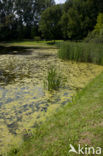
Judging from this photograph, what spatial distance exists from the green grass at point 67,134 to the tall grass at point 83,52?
245 inches

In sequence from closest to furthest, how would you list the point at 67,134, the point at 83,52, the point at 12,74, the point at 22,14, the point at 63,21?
the point at 67,134 < the point at 12,74 < the point at 83,52 < the point at 63,21 < the point at 22,14

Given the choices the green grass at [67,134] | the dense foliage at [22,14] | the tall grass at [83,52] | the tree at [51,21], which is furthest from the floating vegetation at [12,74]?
the dense foliage at [22,14]

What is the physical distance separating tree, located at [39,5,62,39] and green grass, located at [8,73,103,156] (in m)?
28.8

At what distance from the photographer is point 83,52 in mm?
9797

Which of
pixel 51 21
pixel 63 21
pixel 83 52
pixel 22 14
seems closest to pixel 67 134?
pixel 83 52

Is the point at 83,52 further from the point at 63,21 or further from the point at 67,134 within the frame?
the point at 63,21

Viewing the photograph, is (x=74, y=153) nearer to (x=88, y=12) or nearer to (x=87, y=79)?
(x=87, y=79)

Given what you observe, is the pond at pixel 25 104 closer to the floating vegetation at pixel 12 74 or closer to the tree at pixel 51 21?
the floating vegetation at pixel 12 74

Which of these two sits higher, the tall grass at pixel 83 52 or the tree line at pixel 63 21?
the tree line at pixel 63 21

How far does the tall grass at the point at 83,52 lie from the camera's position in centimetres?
901

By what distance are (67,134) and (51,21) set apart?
98.3 feet

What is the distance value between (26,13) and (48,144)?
157ft

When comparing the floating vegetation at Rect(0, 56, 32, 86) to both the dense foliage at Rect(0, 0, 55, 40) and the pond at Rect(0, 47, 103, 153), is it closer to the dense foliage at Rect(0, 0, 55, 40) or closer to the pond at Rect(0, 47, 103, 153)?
the pond at Rect(0, 47, 103, 153)

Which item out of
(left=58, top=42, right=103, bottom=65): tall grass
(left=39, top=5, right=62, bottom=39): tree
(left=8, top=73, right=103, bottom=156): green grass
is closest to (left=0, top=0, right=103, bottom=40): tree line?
(left=39, top=5, right=62, bottom=39): tree
